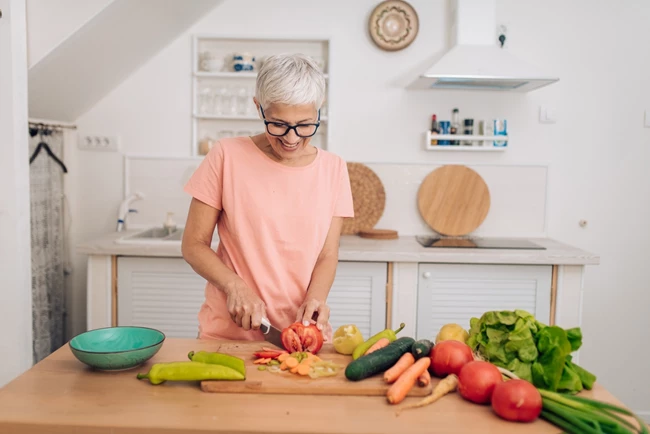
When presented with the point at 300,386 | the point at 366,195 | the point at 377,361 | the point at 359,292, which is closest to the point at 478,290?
the point at 359,292

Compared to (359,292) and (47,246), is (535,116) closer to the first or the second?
(359,292)

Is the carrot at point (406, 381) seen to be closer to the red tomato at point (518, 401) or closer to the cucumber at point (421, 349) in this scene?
the cucumber at point (421, 349)

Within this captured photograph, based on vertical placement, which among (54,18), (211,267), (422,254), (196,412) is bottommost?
(196,412)

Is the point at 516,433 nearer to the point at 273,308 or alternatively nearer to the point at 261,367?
the point at 261,367

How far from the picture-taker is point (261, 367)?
140 centimetres

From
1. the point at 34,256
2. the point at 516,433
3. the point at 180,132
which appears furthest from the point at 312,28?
the point at 516,433

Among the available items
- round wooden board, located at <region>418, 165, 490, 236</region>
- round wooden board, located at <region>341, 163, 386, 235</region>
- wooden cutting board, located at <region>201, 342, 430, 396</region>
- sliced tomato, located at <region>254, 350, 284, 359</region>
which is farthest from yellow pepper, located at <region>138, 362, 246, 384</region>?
round wooden board, located at <region>418, 165, 490, 236</region>

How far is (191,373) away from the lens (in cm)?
133

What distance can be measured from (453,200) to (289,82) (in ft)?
7.02

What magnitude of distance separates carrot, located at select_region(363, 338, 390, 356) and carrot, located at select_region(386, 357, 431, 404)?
128mm

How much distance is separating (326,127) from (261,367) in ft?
7.52

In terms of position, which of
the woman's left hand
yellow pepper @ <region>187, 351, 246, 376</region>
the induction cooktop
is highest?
the induction cooktop

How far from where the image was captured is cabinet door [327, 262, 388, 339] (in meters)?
2.94

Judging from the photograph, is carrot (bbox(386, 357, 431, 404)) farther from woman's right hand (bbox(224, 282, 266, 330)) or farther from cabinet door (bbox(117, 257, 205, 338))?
cabinet door (bbox(117, 257, 205, 338))
